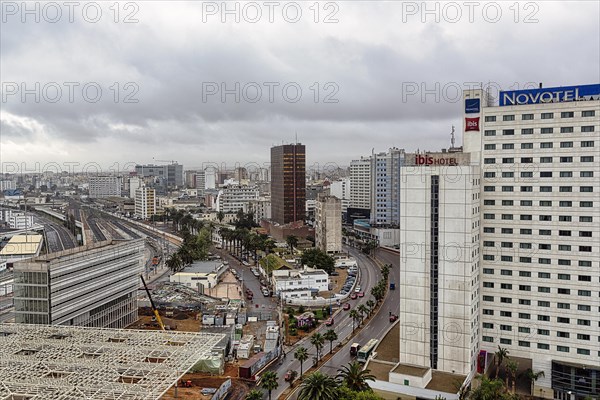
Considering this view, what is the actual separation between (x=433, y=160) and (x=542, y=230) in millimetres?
10832

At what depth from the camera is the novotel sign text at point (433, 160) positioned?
41.7m

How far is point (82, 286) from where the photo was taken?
50188 mm

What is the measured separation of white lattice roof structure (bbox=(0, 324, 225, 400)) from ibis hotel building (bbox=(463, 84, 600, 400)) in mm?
24433

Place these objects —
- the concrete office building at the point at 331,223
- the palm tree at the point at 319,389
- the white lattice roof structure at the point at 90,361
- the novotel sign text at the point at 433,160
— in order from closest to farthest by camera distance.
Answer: the white lattice roof structure at the point at 90,361 → the palm tree at the point at 319,389 → the novotel sign text at the point at 433,160 → the concrete office building at the point at 331,223

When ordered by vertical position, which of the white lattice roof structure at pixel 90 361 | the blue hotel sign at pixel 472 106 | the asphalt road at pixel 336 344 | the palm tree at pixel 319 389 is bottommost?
the asphalt road at pixel 336 344

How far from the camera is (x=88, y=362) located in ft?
110

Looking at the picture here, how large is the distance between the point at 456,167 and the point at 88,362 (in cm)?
2965

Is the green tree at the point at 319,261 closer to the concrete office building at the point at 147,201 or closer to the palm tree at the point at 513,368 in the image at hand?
the palm tree at the point at 513,368

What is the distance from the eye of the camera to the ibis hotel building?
41250 millimetres

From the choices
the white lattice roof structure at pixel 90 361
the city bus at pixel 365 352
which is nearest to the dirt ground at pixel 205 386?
the white lattice roof structure at pixel 90 361

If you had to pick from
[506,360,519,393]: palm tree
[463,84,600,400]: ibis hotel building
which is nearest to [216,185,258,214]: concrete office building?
[463,84,600,400]: ibis hotel building

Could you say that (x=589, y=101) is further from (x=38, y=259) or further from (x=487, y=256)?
(x=38, y=259)

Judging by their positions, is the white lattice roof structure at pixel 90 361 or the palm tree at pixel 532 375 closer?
the white lattice roof structure at pixel 90 361

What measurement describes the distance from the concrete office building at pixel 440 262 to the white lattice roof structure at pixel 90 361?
53.3 feet
